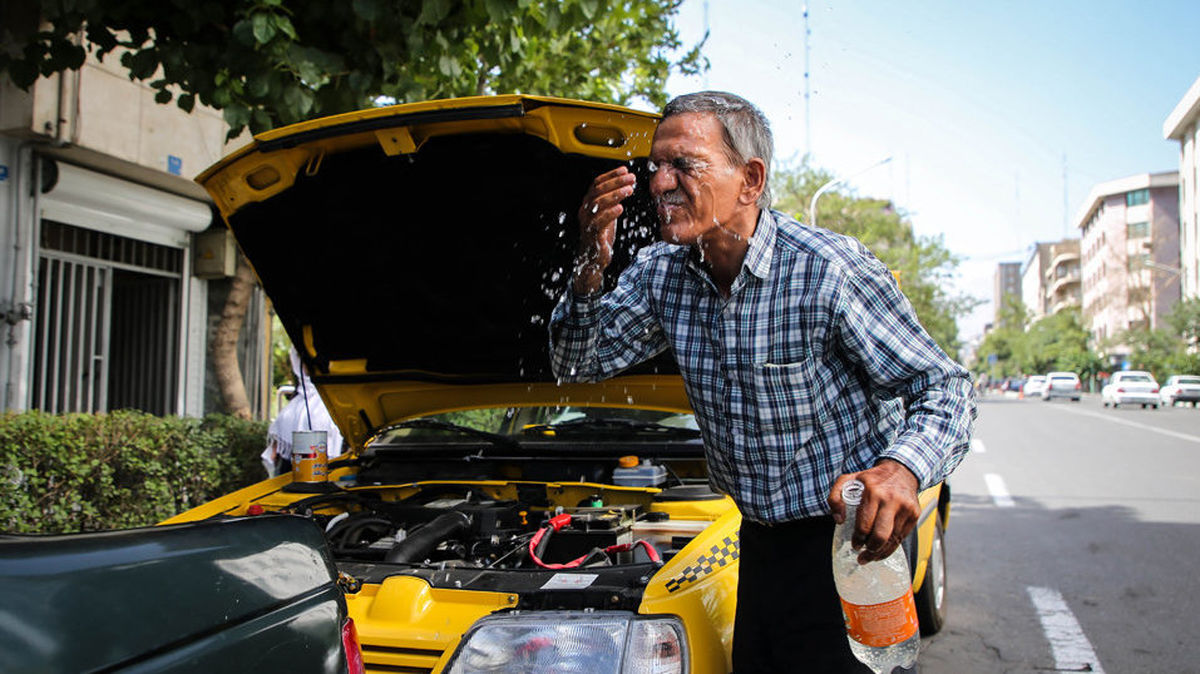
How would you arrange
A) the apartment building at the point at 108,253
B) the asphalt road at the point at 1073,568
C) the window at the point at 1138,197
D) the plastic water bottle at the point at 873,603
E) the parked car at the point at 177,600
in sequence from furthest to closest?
the window at the point at 1138,197 < the apartment building at the point at 108,253 < the asphalt road at the point at 1073,568 < the plastic water bottle at the point at 873,603 < the parked car at the point at 177,600

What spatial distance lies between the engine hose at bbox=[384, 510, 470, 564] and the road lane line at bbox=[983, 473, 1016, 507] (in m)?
8.25

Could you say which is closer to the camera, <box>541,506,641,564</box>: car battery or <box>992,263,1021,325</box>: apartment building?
<box>541,506,641,564</box>: car battery

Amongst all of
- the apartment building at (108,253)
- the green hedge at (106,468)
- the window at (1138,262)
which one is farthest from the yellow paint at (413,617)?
the window at (1138,262)

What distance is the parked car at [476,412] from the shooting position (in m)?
2.18

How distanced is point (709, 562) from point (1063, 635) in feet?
11.8

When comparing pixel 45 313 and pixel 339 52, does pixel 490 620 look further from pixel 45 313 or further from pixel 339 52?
pixel 45 313

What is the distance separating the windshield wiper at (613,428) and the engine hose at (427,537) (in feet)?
3.29

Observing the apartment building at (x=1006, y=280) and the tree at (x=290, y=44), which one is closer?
the tree at (x=290, y=44)

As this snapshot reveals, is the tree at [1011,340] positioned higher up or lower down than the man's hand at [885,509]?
higher up

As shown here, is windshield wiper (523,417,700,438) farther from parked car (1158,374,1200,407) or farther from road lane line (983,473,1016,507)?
parked car (1158,374,1200,407)

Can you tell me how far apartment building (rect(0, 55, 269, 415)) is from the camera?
8.09 m

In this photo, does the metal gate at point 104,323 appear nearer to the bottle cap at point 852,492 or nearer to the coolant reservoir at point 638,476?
the coolant reservoir at point 638,476

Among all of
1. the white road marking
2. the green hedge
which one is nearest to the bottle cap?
the white road marking

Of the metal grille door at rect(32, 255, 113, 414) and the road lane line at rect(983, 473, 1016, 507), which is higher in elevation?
the metal grille door at rect(32, 255, 113, 414)
